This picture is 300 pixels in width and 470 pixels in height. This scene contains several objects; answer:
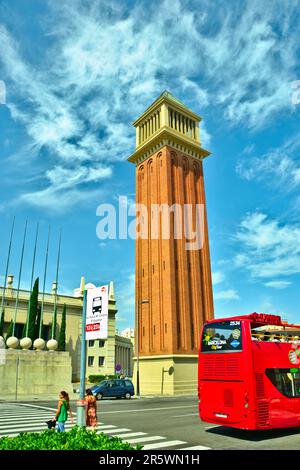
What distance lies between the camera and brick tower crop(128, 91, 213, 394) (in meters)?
40.9

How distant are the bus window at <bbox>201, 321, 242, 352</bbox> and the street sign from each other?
400 centimetres

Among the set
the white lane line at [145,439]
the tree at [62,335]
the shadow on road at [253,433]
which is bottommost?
the shadow on road at [253,433]

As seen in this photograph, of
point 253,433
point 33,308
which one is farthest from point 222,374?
point 33,308

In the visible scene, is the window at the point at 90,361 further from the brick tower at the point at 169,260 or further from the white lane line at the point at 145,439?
the white lane line at the point at 145,439

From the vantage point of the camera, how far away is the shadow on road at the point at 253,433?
11579mm

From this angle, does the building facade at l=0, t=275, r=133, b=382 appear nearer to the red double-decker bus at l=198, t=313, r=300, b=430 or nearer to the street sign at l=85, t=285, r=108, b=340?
the street sign at l=85, t=285, r=108, b=340

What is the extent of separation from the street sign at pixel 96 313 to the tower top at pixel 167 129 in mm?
40020

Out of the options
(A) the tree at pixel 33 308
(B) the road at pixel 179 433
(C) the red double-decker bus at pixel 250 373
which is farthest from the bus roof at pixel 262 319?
(A) the tree at pixel 33 308

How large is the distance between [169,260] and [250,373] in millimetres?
32432

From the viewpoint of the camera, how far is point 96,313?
36.0ft

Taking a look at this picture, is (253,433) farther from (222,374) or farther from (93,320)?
(93,320)
